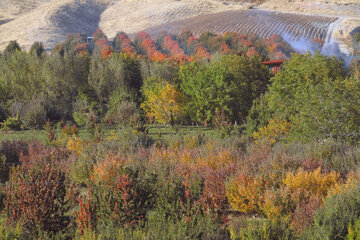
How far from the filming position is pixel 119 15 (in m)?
89.7

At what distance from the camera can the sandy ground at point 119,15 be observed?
65562mm

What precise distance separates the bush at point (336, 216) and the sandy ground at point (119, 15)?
5766 centimetres

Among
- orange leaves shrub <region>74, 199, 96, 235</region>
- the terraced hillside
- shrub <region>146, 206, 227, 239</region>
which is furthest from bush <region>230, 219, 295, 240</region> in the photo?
the terraced hillside

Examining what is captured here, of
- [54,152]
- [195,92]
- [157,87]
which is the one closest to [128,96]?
[157,87]

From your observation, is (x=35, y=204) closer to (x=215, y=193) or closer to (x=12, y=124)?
(x=215, y=193)

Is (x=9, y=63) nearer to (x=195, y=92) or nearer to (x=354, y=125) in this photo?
(x=195, y=92)

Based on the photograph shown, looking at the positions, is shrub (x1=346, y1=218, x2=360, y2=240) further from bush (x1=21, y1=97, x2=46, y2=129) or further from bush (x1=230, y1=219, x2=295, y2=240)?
bush (x1=21, y1=97, x2=46, y2=129)

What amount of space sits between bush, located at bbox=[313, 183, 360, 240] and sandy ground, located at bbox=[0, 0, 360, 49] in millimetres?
57656

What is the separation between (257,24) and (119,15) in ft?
138

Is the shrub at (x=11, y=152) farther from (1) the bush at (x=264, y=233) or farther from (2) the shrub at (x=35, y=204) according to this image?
(1) the bush at (x=264, y=233)

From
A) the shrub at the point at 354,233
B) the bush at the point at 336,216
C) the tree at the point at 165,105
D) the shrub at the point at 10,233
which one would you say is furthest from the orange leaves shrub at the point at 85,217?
the tree at the point at 165,105

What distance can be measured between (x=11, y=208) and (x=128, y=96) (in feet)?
58.1

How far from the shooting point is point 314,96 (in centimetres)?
1120

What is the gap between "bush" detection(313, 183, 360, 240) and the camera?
12.9ft
